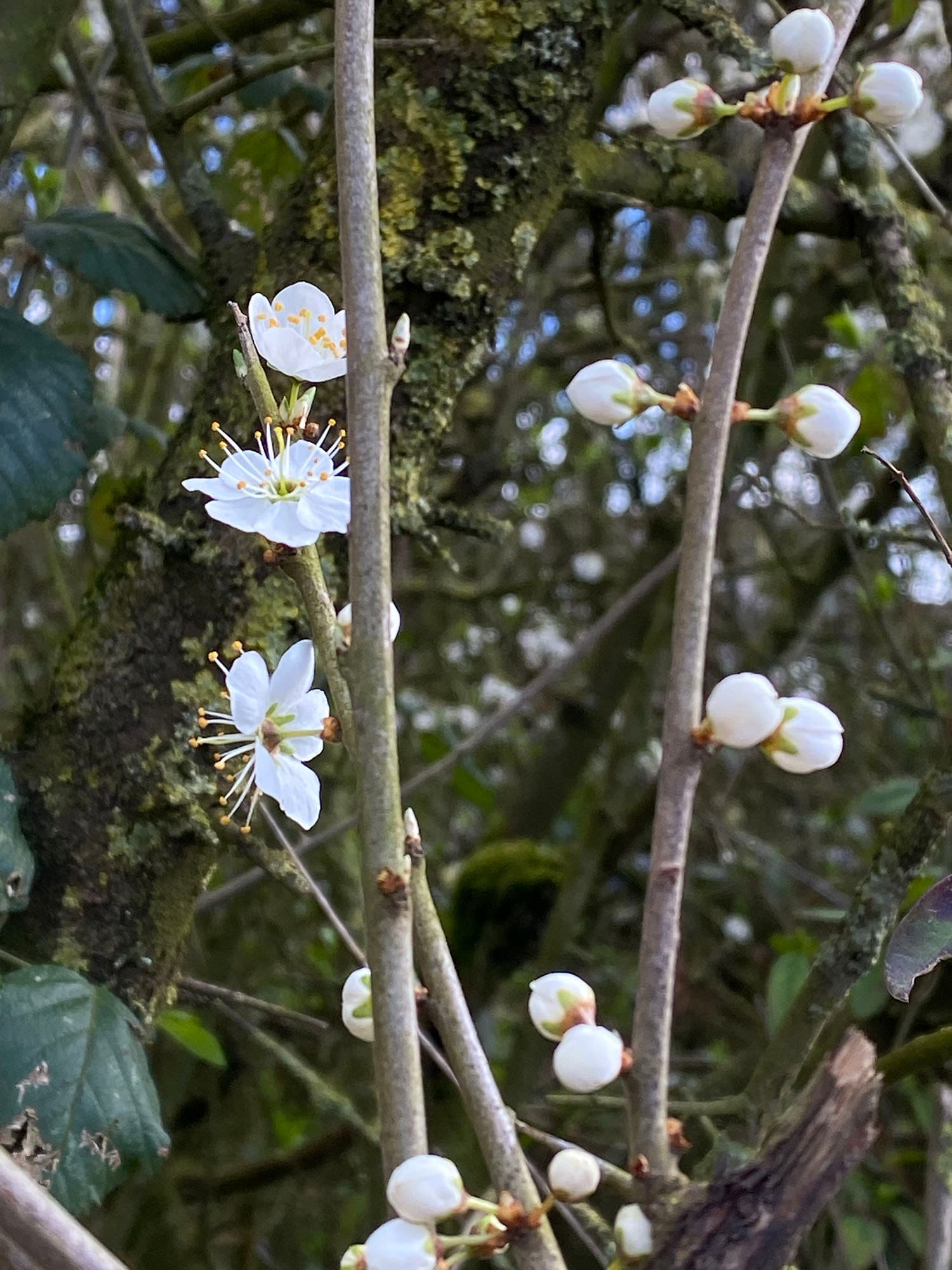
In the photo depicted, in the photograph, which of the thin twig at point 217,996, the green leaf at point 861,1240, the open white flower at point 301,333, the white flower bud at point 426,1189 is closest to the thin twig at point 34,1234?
the white flower bud at point 426,1189

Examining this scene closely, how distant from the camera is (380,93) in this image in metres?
0.82

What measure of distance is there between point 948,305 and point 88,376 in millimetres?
1419

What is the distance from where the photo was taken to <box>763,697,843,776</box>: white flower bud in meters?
0.43

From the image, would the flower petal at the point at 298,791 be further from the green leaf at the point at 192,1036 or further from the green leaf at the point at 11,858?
the green leaf at the point at 192,1036

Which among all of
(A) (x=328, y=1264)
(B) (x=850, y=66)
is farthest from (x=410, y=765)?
(B) (x=850, y=66)

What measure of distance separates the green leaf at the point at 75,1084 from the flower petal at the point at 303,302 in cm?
39

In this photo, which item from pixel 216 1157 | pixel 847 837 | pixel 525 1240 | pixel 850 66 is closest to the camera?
pixel 525 1240

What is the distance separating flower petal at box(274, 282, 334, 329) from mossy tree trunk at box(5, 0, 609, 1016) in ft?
0.62

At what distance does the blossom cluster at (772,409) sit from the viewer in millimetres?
477

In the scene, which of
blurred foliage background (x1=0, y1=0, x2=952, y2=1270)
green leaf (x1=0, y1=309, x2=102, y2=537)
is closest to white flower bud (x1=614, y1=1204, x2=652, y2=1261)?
green leaf (x1=0, y1=309, x2=102, y2=537)

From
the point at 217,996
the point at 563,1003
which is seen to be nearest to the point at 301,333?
the point at 563,1003

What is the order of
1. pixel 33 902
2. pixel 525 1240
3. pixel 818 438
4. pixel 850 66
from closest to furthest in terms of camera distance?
1. pixel 525 1240
2. pixel 818 438
3. pixel 33 902
4. pixel 850 66

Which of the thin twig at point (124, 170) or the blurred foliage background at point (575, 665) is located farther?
the blurred foliage background at point (575, 665)

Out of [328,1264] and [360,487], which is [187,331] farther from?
[360,487]
